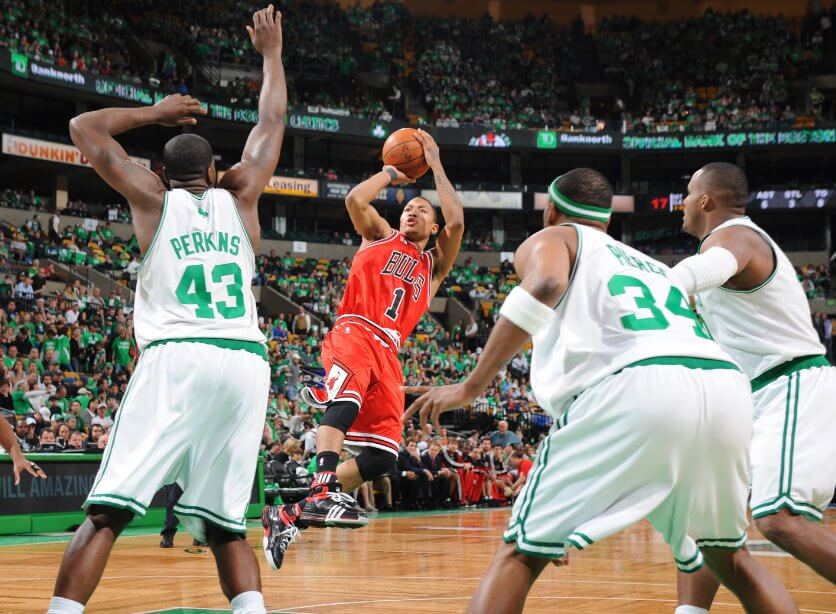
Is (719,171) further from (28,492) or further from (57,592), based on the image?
(28,492)

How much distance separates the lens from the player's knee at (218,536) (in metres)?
4.16

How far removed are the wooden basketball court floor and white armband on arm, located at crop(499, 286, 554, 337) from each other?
9.20 ft

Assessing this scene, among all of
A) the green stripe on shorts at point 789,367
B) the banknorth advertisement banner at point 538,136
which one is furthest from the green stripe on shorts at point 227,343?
the banknorth advertisement banner at point 538,136

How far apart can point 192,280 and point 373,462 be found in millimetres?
2790

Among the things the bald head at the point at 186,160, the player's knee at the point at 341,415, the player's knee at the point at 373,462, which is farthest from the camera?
the player's knee at the point at 373,462

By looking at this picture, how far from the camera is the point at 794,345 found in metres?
4.59

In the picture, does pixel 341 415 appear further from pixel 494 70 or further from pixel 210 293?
pixel 494 70

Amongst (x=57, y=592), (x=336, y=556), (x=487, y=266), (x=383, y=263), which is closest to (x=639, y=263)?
(x=57, y=592)

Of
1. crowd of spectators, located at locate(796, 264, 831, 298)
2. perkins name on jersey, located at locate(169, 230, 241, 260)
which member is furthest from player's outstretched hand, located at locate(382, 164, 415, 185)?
crowd of spectators, located at locate(796, 264, 831, 298)

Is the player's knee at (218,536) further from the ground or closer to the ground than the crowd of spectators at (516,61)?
closer to the ground

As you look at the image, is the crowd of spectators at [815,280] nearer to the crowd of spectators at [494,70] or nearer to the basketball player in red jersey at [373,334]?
the crowd of spectators at [494,70]

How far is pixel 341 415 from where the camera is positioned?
642 centimetres

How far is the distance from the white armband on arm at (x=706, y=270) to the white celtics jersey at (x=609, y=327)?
477mm

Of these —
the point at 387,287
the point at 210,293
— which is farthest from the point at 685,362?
the point at 387,287
